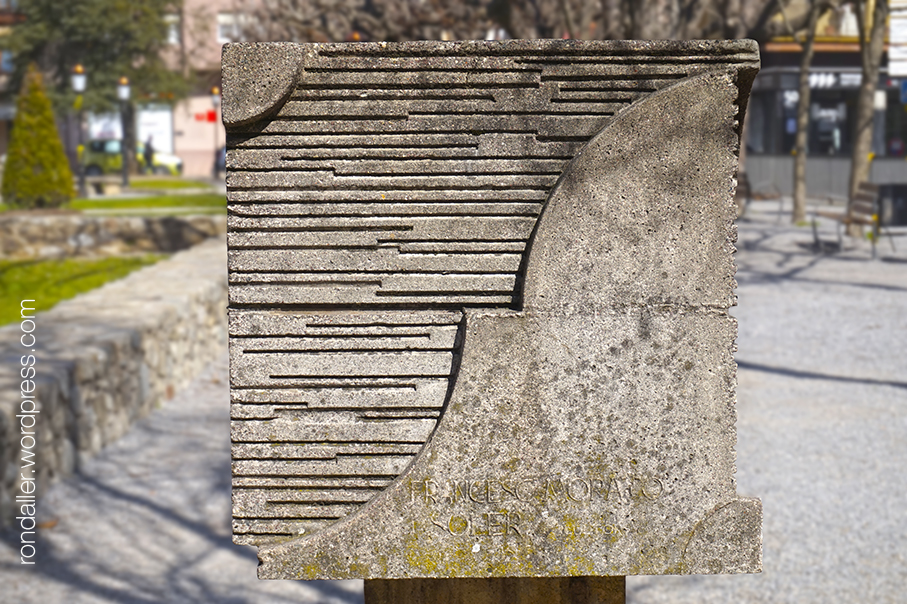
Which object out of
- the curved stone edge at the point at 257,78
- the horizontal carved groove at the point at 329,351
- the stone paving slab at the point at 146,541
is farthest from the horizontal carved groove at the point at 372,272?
the stone paving slab at the point at 146,541

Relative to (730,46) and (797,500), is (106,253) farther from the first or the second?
(730,46)

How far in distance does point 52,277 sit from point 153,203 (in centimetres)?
909

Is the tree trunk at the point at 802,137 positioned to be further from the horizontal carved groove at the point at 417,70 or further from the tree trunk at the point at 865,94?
the horizontal carved groove at the point at 417,70

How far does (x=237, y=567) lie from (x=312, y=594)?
0.44 meters

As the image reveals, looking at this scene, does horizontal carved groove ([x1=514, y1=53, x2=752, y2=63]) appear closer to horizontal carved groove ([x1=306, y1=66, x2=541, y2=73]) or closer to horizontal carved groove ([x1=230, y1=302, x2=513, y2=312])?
horizontal carved groove ([x1=306, y1=66, x2=541, y2=73])

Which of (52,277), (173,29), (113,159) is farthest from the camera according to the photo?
(113,159)

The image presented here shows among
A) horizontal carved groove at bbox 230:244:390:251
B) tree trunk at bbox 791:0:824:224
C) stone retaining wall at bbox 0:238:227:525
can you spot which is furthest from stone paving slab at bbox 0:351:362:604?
tree trunk at bbox 791:0:824:224

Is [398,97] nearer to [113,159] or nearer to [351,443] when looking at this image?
[351,443]

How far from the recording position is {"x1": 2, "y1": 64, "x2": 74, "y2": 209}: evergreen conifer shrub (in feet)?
53.1

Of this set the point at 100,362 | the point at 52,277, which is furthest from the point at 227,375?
the point at 52,277

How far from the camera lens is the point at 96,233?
1507cm

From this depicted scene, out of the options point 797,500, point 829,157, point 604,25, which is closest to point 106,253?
point 604,25

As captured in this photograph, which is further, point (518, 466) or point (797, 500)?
point (797, 500)

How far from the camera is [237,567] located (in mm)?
4816
